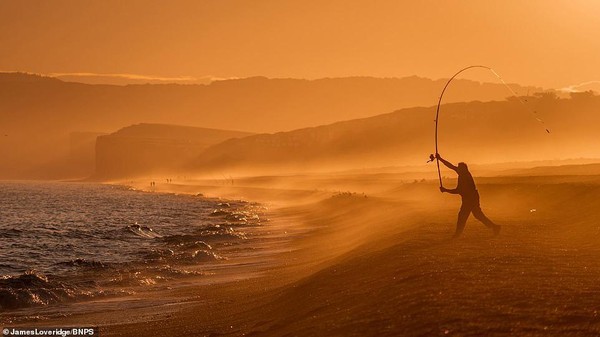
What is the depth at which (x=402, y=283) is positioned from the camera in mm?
16578

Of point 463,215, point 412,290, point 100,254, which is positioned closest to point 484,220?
point 463,215

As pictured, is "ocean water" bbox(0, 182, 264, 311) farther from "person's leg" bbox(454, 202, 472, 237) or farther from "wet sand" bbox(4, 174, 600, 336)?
"person's leg" bbox(454, 202, 472, 237)

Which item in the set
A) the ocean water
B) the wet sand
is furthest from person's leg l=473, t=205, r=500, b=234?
the ocean water

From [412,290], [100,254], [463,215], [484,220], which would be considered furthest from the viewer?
[100,254]

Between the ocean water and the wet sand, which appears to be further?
the ocean water

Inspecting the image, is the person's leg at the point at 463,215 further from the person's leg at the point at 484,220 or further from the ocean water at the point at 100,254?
the ocean water at the point at 100,254

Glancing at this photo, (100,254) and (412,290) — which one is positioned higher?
(100,254)

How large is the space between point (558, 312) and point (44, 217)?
65.8m

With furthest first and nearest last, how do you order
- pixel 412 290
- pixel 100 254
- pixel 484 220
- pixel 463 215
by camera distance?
pixel 100 254 < pixel 484 220 < pixel 463 215 < pixel 412 290

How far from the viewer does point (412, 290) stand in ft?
51.3

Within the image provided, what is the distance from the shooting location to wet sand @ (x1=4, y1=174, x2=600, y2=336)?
13391mm

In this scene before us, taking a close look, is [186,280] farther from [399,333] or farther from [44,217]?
[44,217]

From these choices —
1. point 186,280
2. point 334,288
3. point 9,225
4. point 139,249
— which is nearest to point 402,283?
point 334,288

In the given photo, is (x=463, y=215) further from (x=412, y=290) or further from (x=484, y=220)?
(x=412, y=290)
